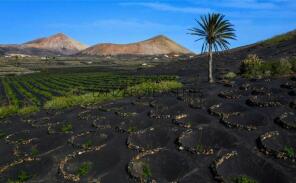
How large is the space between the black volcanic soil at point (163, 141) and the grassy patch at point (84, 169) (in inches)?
3.3

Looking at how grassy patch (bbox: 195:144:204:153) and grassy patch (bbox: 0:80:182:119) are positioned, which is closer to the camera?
grassy patch (bbox: 195:144:204:153)

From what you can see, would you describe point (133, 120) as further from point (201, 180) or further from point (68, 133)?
point (201, 180)

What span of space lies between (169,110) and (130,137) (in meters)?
10.8

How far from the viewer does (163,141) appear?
39.8m

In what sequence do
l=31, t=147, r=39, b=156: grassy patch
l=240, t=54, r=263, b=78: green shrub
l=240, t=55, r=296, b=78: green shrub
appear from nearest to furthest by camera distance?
l=31, t=147, r=39, b=156: grassy patch, l=240, t=55, r=296, b=78: green shrub, l=240, t=54, r=263, b=78: green shrub

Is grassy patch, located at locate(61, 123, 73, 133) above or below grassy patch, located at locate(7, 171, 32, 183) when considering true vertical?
above

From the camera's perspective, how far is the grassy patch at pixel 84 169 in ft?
111

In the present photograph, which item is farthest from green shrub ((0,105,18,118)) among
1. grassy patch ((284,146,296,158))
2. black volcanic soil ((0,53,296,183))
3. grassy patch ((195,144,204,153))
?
grassy patch ((284,146,296,158))

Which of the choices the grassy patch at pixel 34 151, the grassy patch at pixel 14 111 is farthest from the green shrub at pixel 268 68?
the grassy patch at pixel 34 151

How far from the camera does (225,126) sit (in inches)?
1625

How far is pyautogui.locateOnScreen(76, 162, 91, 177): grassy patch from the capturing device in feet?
111

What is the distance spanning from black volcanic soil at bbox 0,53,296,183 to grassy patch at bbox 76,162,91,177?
8cm

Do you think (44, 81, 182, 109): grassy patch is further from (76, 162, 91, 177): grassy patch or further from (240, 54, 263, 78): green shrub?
(76, 162, 91, 177): grassy patch

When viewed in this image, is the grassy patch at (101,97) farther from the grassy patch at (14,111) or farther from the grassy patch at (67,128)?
the grassy patch at (67,128)
